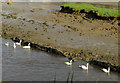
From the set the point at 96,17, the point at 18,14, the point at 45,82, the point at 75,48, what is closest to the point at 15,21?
the point at 18,14

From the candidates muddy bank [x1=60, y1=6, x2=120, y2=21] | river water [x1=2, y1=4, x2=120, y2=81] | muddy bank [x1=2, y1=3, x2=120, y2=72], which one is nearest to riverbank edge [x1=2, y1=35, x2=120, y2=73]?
muddy bank [x1=2, y1=3, x2=120, y2=72]

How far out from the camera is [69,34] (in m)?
25.9

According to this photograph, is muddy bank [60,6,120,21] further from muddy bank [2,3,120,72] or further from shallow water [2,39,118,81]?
shallow water [2,39,118,81]

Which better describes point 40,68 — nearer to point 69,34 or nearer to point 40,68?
point 40,68

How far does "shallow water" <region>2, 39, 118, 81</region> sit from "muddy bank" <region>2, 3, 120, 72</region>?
1.12 m

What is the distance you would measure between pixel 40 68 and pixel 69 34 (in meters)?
9.56

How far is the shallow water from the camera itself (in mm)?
15637

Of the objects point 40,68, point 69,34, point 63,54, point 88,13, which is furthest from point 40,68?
point 88,13

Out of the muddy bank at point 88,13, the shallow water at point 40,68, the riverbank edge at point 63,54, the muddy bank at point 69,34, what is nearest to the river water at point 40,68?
the shallow water at point 40,68

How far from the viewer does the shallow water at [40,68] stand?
616 inches

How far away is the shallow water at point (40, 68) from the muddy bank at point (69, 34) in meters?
1.12

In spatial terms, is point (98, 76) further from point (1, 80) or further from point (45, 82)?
point (1, 80)

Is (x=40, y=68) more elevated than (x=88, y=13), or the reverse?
(x=88, y=13)

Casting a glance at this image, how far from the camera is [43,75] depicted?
15.9m
